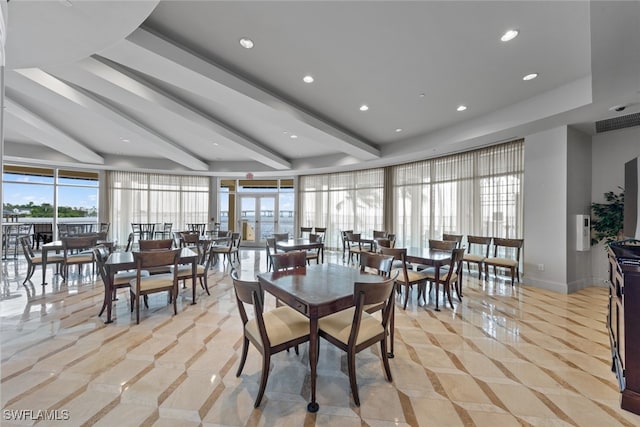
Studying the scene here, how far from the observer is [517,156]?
16.4 ft

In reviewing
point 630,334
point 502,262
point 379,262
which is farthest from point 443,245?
point 630,334

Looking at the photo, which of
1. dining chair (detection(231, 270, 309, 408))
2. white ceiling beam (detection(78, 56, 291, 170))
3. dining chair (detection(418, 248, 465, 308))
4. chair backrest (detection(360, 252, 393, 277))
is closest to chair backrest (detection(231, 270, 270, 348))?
dining chair (detection(231, 270, 309, 408))

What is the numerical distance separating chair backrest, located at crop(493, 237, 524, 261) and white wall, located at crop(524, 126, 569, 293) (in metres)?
0.16

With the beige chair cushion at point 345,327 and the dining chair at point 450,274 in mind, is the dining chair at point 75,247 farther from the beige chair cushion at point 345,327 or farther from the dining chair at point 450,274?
the dining chair at point 450,274

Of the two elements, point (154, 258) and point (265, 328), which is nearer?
point (265, 328)

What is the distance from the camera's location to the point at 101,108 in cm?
461

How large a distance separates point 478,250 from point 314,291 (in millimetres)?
A: 4995

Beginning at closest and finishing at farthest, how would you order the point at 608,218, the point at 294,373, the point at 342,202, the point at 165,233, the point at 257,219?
1. the point at 294,373
2. the point at 608,218
3. the point at 165,233
4. the point at 342,202
5. the point at 257,219

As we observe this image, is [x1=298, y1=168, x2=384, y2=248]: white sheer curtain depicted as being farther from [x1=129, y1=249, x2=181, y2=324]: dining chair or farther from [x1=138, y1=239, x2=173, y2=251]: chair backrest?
[x1=129, y1=249, x2=181, y2=324]: dining chair

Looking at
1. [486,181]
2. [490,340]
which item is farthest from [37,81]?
[486,181]

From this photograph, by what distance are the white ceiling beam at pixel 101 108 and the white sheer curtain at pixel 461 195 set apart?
605cm

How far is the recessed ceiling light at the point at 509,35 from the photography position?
8.43ft

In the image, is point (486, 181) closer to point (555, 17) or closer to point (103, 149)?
point (555, 17)

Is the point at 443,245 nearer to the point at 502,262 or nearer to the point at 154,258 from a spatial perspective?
the point at 502,262
